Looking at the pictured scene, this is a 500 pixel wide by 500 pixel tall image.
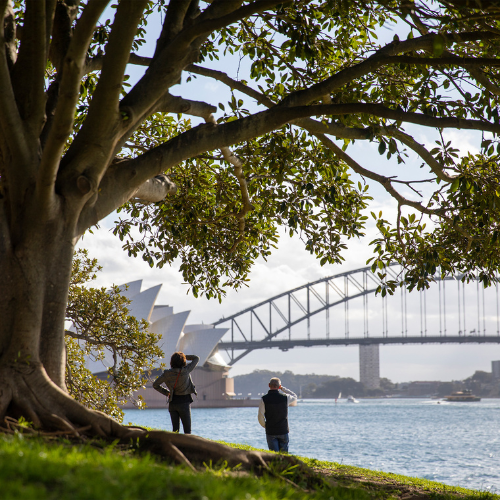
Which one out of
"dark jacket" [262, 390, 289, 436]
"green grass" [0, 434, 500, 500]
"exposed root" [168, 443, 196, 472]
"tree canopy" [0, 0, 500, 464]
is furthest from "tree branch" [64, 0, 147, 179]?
"dark jacket" [262, 390, 289, 436]

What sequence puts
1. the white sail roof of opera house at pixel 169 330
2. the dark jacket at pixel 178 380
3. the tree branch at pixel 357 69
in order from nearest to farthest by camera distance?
the tree branch at pixel 357 69 → the dark jacket at pixel 178 380 → the white sail roof of opera house at pixel 169 330

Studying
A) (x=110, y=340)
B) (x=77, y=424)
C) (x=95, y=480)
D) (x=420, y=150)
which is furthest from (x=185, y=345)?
(x=95, y=480)

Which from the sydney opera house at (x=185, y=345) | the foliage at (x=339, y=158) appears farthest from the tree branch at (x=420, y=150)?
the sydney opera house at (x=185, y=345)

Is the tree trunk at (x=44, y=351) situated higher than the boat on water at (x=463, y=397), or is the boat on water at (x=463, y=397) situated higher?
the tree trunk at (x=44, y=351)

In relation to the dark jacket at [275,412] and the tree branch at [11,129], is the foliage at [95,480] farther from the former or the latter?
the dark jacket at [275,412]

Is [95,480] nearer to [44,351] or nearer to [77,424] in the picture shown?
[77,424]

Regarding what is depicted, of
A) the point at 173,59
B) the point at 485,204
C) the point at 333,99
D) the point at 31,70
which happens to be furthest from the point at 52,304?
the point at 485,204

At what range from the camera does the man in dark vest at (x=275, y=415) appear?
734 centimetres

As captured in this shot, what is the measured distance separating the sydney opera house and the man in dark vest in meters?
27.6

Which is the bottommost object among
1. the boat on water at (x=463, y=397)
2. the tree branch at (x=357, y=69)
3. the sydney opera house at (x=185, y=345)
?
the boat on water at (x=463, y=397)

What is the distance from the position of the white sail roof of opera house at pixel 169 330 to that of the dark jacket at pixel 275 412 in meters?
29.5

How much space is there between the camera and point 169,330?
55.8 meters

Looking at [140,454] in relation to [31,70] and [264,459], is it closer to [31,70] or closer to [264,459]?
[264,459]

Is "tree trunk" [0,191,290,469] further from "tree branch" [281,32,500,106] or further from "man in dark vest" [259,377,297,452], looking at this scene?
"man in dark vest" [259,377,297,452]
